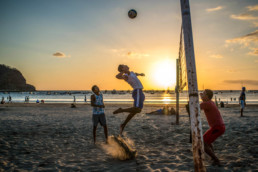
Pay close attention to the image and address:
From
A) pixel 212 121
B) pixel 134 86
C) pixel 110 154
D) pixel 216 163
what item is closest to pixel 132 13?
pixel 134 86

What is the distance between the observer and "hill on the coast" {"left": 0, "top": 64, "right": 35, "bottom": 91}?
174 meters

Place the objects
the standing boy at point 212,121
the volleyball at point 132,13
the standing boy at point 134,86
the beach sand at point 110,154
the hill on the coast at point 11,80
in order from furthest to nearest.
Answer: the hill on the coast at point 11,80 → the volleyball at point 132,13 → the standing boy at point 134,86 → the beach sand at point 110,154 → the standing boy at point 212,121

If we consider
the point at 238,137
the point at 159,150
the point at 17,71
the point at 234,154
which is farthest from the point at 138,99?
the point at 17,71

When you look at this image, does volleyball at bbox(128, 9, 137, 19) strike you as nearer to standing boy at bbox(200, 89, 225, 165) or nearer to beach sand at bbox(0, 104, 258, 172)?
standing boy at bbox(200, 89, 225, 165)

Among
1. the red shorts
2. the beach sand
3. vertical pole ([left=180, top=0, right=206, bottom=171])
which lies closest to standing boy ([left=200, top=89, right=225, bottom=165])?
the red shorts

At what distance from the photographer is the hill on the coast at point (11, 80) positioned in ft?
569

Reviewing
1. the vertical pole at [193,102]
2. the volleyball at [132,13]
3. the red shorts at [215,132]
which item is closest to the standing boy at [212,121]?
the red shorts at [215,132]

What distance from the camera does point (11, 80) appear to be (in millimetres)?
184000

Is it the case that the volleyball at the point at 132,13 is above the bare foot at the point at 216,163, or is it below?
above

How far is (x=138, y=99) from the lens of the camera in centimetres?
511

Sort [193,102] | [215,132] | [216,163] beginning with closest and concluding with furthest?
[193,102] < [215,132] < [216,163]

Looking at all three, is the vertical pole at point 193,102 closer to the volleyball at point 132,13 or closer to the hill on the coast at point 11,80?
the volleyball at point 132,13

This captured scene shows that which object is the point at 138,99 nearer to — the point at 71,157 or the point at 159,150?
the point at 159,150

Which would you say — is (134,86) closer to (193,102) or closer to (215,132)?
(215,132)
